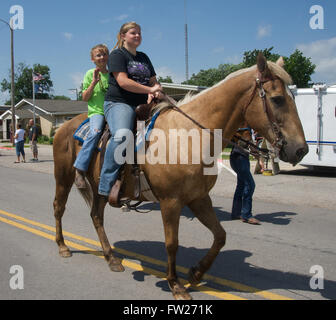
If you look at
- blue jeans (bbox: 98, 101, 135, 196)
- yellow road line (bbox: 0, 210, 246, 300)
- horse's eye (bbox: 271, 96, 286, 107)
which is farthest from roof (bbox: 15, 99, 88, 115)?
horse's eye (bbox: 271, 96, 286, 107)

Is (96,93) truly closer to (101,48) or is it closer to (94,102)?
(94,102)

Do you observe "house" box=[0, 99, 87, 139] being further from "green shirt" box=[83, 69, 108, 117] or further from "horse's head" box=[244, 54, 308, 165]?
"horse's head" box=[244, 54, 308, 165]

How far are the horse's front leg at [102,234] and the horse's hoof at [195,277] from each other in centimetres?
96

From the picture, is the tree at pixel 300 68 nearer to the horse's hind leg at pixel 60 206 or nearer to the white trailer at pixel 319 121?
the white trailer at pixel 319 121

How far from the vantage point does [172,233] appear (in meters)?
3.61

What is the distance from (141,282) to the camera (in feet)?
13.5

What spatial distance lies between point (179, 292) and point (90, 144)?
6.94 ft

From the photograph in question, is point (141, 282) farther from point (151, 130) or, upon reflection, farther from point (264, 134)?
point (264, 134)

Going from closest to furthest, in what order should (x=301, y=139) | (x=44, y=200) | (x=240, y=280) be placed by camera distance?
(x=301, y=139) → (x=240, y=280) → (x=44, y=200)

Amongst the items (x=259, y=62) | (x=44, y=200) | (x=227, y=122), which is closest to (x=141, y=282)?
(x=227, y=122)

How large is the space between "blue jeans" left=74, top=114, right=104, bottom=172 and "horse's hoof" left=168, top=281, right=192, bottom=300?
191 cm

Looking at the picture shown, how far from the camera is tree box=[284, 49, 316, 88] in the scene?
48.5m
